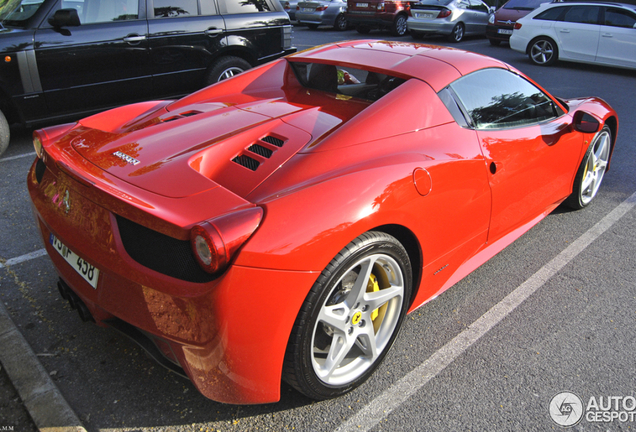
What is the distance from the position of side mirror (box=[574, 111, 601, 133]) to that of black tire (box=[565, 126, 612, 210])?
0.41m

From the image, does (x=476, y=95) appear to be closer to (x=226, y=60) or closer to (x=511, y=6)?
(x=226, y=60)

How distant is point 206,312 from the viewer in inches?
69.3

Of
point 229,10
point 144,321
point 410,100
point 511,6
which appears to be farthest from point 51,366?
point 511,6

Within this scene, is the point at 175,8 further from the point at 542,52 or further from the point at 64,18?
the point at 542,52

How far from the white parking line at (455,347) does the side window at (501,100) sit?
3.31ft

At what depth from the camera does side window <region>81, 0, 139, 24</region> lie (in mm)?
5430

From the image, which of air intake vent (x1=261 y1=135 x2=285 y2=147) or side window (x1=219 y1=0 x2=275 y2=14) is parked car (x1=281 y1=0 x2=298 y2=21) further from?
air intake vent (x1=261 y1=135 x2=285 y2=147)

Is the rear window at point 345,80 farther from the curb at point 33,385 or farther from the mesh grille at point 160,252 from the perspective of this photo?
the curb at point 33,385

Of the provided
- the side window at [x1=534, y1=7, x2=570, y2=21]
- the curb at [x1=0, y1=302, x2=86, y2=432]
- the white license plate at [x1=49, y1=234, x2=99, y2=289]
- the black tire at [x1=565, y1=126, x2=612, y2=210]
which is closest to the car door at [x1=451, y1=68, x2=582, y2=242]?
the black tire at [x1=565, y1=126, x2=612, y2=210]

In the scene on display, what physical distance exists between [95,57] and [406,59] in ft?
13.0

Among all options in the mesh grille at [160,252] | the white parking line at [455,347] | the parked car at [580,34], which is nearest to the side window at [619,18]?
the parked car at [580,34]

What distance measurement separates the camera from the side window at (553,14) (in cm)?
1098

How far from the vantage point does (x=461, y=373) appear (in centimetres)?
248

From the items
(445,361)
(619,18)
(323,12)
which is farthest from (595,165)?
(323,12)
